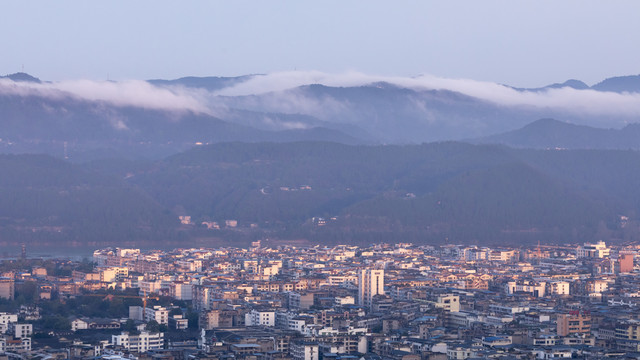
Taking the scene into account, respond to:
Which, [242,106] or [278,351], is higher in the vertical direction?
[242,106]

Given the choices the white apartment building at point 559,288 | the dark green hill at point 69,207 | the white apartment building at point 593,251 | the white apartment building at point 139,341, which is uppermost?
the dark green hill at point 69,207

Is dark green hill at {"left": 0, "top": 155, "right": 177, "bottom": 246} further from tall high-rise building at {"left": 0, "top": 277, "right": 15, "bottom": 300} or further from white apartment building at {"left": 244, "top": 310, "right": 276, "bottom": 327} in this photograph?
white apartment building at {"left": 244, "top": 310, "right": 276, "bottom": 327}

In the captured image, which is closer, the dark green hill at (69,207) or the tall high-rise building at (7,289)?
the tall high-rise building at (7,289)

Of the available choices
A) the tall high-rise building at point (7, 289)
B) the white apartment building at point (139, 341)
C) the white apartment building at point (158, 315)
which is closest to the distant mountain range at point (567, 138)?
the tall high-rise building at point (7, 289)

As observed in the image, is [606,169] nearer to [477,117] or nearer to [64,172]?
[64,172]

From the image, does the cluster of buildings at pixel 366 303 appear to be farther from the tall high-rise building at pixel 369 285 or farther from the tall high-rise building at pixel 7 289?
the tall high-rise building at pixel 7 289

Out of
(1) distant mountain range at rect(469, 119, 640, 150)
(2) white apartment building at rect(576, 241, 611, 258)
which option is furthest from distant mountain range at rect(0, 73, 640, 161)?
(2) white apartment building at rect(576, 241, 611, 258)

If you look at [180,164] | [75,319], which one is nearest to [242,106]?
[180,164]
